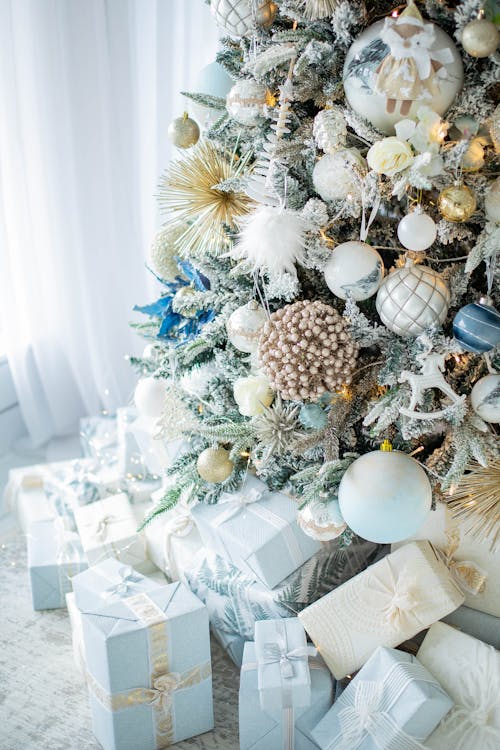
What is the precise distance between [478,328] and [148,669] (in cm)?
71

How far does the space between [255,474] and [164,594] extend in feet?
0.92

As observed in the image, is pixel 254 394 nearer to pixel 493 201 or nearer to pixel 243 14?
pixel 493 201

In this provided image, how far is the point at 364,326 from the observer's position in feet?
2.96

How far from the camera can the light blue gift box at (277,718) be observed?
0.99 meters

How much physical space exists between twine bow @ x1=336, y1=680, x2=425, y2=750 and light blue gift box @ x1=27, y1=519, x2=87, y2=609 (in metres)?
0.63

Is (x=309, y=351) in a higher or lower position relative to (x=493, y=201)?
lower

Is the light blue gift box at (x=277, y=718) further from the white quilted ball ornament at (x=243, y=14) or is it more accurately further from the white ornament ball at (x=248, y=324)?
the white quilted ball ornament at (x=243, y=14)

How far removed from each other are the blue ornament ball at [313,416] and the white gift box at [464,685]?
0.39 metres

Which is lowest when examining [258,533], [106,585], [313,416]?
[106,585]

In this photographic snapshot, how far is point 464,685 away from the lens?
0.97 m

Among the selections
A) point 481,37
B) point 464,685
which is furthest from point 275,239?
point 464,685

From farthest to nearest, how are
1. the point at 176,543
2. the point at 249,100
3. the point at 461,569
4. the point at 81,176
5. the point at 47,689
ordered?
the point at 81,176
the point at 176,543
the point at 47,689
the point at 461,569
the point at 249,100

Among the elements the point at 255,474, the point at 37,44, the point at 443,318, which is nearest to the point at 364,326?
the point at 443,318

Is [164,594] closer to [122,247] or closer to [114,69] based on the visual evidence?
[122,247]
